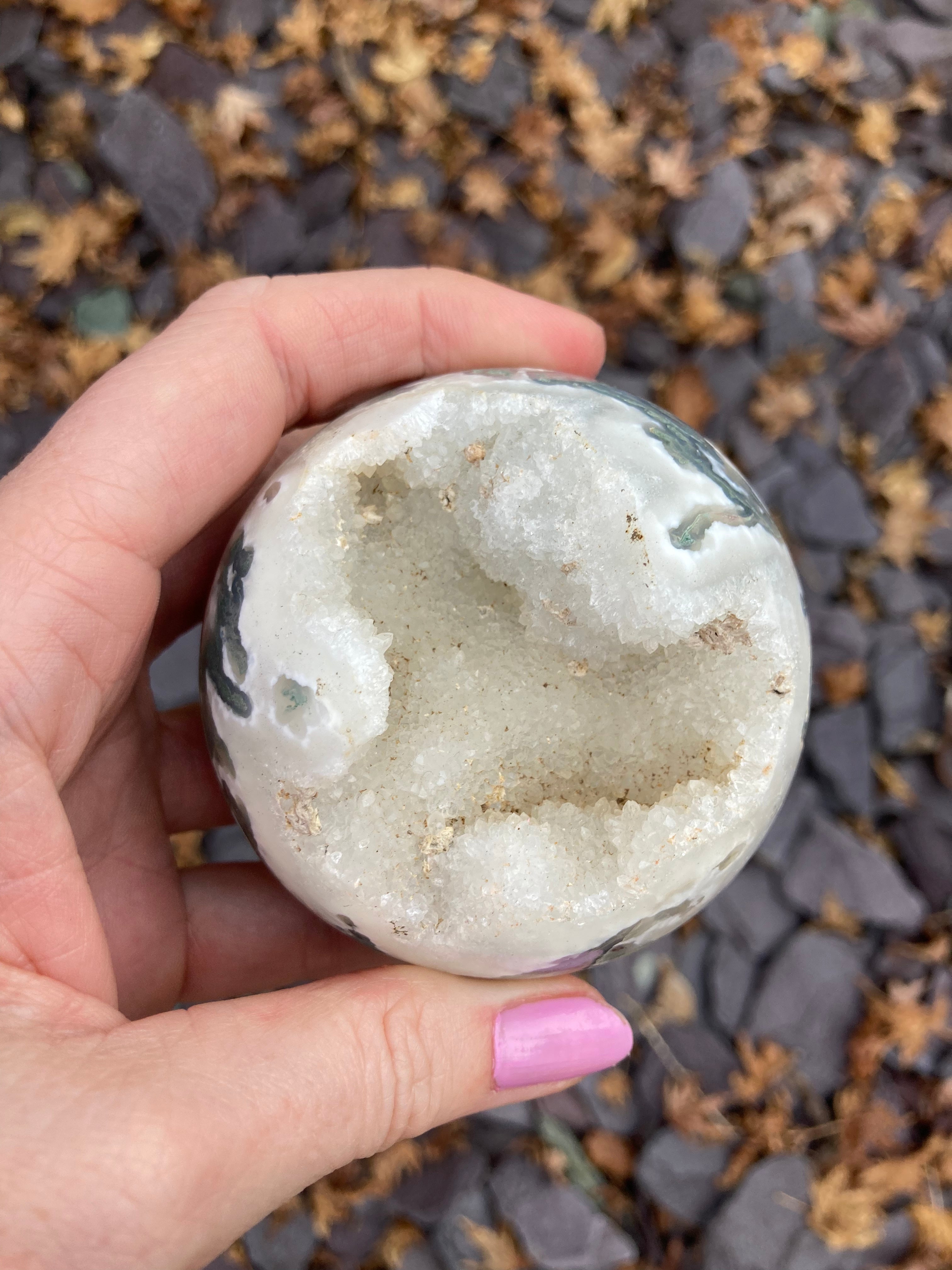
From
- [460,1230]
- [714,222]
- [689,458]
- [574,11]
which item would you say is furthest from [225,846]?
[574,11]

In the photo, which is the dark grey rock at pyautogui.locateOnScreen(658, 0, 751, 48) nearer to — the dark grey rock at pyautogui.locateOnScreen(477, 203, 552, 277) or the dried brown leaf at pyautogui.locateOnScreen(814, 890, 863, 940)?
the dark grey rock at pyautogui.locateOnScreen(477, 203, 552, 277)

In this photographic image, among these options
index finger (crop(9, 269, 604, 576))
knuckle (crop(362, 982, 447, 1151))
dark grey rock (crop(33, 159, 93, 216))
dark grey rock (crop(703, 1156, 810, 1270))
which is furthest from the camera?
dark grey rock (crop(33, 159, 93, 216))

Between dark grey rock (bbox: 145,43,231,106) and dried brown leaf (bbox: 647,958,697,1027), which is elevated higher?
dark grey rock (bbox: 145,43,231,106)

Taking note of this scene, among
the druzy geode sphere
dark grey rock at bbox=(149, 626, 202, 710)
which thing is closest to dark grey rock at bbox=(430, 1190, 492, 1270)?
the druzy geode sphere

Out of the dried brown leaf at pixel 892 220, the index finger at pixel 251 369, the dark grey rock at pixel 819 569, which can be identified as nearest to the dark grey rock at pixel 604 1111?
the dark grey rock at pixel 819 569

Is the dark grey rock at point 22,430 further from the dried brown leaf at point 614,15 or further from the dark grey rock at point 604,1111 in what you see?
the dark grey rock at point 604,1111
